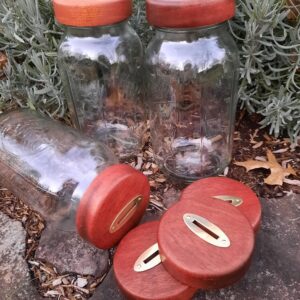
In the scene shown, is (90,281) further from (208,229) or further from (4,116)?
(4,116)

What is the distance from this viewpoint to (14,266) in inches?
35.7

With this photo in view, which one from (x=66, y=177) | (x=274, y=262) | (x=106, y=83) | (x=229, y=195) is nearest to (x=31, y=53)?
(x=106, y=83)

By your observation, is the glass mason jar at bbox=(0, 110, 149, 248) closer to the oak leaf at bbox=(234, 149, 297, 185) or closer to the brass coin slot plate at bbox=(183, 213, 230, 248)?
the brass coin slot plate at bbox=(183, 213, 230, 248)

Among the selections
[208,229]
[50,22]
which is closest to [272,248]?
[208,229]

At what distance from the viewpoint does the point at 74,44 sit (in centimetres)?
109

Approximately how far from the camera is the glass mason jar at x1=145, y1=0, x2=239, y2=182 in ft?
2.68

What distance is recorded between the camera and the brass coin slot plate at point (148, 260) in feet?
2.43

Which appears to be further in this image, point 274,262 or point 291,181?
point 291,181

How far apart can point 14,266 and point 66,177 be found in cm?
25

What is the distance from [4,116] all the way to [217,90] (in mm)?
631

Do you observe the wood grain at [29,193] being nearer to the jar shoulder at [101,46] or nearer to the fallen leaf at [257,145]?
the jar shoulder at [101,46]

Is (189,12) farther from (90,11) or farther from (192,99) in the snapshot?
(192,99)

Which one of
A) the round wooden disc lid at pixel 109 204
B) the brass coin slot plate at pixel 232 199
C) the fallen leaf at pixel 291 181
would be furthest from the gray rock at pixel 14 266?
the fallen leaf at pixel 291 181

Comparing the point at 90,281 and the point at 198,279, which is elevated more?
the point at 198,279
